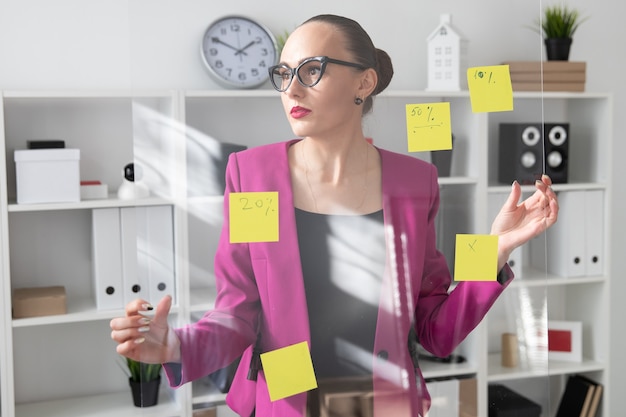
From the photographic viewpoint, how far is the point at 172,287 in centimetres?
144

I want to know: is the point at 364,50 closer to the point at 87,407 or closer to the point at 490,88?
the point at 490,88

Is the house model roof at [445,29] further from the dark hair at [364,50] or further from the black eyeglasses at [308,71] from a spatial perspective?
the black eyeglasses at [308,71]

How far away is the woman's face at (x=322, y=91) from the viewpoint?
1417mm

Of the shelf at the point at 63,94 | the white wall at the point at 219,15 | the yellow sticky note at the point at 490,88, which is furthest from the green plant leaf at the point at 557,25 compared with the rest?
the shelf at the point at 63,94

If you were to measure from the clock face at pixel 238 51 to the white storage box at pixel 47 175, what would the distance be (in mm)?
542

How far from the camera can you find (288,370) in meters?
1.45

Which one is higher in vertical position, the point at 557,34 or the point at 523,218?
the point at 557,34

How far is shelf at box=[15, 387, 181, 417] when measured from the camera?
239 centimetres

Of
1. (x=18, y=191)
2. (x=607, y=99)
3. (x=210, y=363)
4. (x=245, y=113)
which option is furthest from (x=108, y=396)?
(x=607, y=99)

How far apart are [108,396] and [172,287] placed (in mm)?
1310

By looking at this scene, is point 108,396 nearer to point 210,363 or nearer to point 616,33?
point 210,363

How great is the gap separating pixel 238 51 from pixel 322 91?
84cm

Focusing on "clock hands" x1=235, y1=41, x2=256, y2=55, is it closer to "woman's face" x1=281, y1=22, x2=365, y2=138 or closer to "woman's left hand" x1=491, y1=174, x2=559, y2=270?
"woman's face" x1=281, y1=22, x2=365, y2=138

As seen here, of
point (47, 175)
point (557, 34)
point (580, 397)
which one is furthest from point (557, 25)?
point (47, 175)
